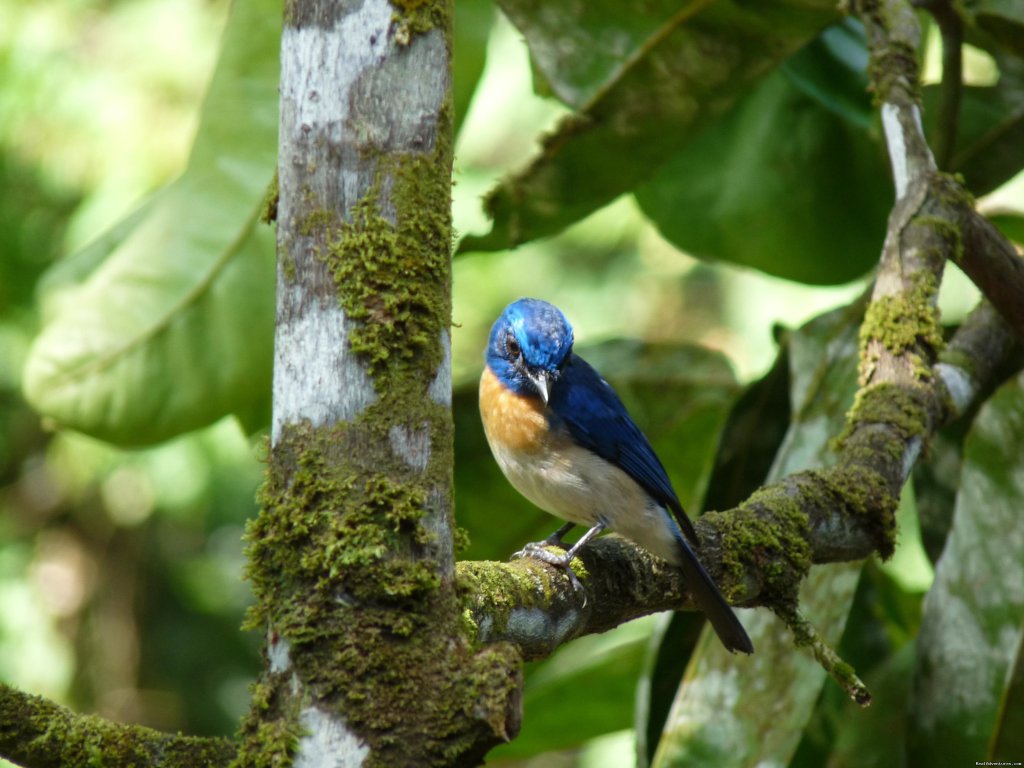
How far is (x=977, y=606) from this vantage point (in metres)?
3.08

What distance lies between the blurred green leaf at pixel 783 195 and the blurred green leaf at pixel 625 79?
0.56 m

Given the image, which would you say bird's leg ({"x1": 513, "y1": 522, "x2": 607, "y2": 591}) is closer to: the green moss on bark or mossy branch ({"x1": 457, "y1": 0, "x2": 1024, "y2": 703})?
mossy branch ({"x1": 457, "y1": 0, "x2": 1024, "y2": 703})

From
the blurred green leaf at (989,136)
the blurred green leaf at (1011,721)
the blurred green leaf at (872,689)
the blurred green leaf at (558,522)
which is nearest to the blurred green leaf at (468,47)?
the blurred green leaf at (558,522)

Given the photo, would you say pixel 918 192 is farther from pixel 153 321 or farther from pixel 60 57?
pixel 60 57

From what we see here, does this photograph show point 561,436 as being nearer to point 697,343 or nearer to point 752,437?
point 752,437

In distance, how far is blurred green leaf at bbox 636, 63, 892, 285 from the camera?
4.16 meters

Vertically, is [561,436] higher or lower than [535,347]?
lower

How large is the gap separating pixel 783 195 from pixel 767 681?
1870 millimetres

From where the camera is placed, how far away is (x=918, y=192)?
3.09 metres

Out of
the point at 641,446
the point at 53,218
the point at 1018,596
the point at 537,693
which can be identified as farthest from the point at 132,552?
the point at 1018,596

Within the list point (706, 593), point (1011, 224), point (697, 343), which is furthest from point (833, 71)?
point (706, 593)

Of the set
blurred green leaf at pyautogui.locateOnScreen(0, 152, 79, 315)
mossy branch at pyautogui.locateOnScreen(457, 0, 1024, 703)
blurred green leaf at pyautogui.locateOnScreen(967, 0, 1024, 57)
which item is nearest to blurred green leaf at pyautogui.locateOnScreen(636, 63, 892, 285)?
blurred green leaf at pyautogui.locateOnScreen(967, 0, 1024, 57)

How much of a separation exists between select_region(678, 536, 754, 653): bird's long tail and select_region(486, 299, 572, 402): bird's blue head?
29.2 inches

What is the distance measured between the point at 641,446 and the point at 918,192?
978mm
